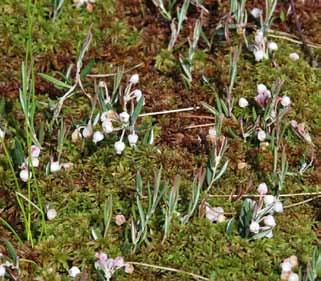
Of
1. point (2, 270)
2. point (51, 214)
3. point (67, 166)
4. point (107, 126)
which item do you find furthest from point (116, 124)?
point (2, 270)

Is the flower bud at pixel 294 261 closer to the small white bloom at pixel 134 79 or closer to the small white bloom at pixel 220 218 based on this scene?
the small white bloom at pixel 220 218

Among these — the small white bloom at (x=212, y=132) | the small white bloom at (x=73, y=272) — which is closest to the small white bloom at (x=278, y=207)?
the small white bloom at (x=212, y=132)

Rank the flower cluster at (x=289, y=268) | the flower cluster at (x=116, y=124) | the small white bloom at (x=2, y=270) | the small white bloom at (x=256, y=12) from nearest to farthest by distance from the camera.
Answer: the small white bloom at (x=2, y=270)
the flower cluster at (x=289, y=268)
the flower cluster at (x=116, y=124)
the small white bloom at (x=256, y=12)

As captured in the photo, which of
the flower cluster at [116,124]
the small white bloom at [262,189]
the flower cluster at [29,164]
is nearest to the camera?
the flower cluster at [29,164]

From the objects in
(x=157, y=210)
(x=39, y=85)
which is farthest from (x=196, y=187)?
(x=39, y=85)

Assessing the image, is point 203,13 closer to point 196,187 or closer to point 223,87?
point 223,87

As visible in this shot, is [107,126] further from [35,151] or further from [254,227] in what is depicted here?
[254,227]

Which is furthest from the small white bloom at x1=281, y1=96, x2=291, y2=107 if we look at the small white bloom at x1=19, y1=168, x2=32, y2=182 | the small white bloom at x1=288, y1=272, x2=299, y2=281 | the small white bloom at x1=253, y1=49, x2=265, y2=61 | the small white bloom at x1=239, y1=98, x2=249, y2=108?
the small white bloom at x1=19, y1=168, x2=32, y2=182
